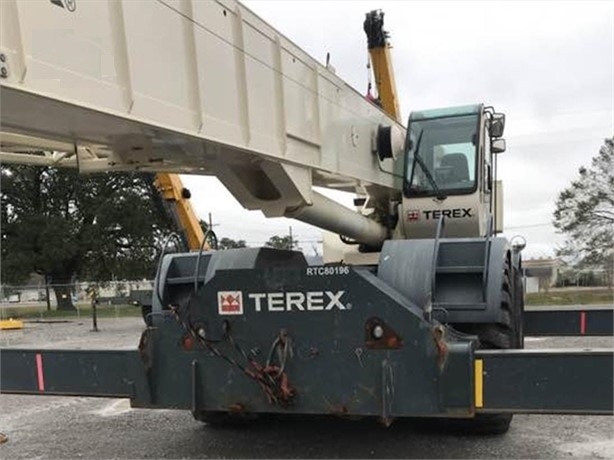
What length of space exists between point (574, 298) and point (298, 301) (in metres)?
24.0

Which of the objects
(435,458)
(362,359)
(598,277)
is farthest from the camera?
(598,277)

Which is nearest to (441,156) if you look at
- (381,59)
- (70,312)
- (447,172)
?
(447,172)

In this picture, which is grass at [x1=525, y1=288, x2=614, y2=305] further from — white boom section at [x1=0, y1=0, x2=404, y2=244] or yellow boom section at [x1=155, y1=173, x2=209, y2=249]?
white boom section at [x1=0, y1=0, x2=404, y2=244]

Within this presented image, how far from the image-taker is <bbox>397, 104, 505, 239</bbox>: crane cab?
21.9 feet

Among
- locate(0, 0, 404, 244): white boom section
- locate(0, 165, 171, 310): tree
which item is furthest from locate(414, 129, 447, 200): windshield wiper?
locate(0, 165, 171, 310): tree

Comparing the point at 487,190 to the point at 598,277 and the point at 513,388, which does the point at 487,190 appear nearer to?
the point at 513,388

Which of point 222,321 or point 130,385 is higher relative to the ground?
point 222,321

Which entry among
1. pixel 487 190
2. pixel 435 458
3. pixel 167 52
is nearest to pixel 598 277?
pixel 487 190

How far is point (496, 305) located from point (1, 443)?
4400 mm

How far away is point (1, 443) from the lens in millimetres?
6145

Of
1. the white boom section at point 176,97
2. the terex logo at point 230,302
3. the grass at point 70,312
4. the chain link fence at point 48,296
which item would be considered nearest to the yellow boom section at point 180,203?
the white boom section at point 176,97

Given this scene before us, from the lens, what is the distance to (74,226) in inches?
1465

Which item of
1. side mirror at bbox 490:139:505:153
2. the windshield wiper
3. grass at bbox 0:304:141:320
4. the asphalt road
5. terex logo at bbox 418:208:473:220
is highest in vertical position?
side mirror at bbox 490:139:505:153

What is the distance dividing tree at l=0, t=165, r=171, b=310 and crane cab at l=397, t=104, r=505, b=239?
1162 inches
